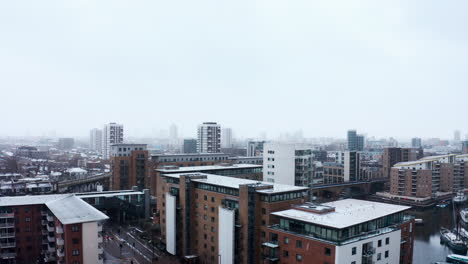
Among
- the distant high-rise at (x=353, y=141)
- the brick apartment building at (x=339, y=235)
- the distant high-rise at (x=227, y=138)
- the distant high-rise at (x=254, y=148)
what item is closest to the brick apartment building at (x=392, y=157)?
the distant high-rise at (x=254, y=148)

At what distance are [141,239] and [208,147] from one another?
33086mm

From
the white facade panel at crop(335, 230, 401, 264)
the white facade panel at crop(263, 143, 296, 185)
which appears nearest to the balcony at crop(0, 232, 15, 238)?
the white facade panel at crop(335, 230, 401, 264)

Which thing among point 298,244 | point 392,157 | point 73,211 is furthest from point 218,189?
point 392,157

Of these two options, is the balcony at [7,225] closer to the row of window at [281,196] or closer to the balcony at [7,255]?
the balcony at [7,255]

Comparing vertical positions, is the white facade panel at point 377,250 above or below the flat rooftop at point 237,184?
below

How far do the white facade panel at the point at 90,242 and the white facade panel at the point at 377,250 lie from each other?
12.5 meters

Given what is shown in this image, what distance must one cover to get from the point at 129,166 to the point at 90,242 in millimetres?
27287

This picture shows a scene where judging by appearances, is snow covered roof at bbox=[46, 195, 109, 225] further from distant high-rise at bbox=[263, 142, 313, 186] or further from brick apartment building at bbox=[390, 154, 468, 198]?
brick apartment building at bbox=[390, 154, 468, 198]

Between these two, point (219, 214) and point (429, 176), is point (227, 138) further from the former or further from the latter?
point (219, 214)

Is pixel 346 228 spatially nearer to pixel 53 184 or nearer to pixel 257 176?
pixel 257 176

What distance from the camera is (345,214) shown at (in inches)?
723

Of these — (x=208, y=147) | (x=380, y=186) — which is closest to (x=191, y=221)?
(x=208, y=147)

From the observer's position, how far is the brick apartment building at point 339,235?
53.0ft

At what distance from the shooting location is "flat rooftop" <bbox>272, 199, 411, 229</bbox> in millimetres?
16734
